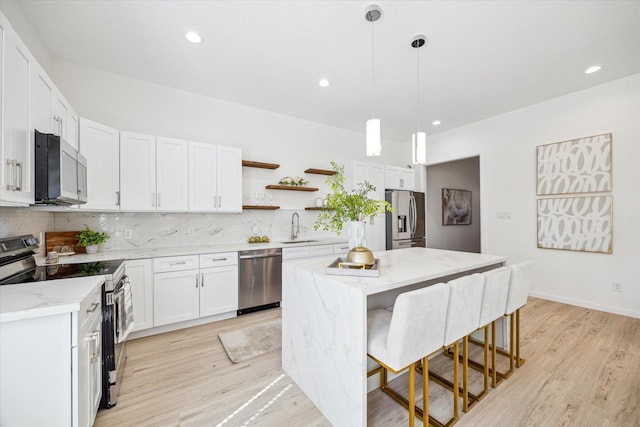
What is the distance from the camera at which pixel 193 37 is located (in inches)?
94.7

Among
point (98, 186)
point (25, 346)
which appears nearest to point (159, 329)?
point (98, 186)

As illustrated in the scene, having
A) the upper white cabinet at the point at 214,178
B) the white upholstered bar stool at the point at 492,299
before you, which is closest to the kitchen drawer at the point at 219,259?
the upper white cabinet at the point at 214,178

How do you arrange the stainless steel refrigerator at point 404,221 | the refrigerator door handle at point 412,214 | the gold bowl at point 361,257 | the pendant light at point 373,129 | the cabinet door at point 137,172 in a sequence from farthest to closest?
the refrigerator door handle at point 412,214 < the stainless steel refrigerator at point 404,221 < the cabinet door at point 137,172 < the pendant light at point 373,129 < the gold bowl at point 361,257

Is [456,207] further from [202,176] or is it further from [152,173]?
[152,173]

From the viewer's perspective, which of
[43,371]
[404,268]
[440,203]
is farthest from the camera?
[440,203]

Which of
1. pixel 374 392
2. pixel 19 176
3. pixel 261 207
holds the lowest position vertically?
pixel 374 392

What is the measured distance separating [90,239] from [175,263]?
2.92 ft

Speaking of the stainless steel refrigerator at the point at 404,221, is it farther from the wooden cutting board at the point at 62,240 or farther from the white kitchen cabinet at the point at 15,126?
the white kitchen cabinet at the point at 15,126

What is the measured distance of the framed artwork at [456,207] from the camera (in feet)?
21.4

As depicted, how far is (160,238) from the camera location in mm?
3256

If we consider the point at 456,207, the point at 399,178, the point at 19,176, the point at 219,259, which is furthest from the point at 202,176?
the point at 456,207

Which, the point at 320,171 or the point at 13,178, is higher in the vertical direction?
the point at 320,171

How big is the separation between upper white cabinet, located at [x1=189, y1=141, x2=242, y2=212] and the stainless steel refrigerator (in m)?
2.77

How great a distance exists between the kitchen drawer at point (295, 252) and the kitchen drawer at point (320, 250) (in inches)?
3.6
